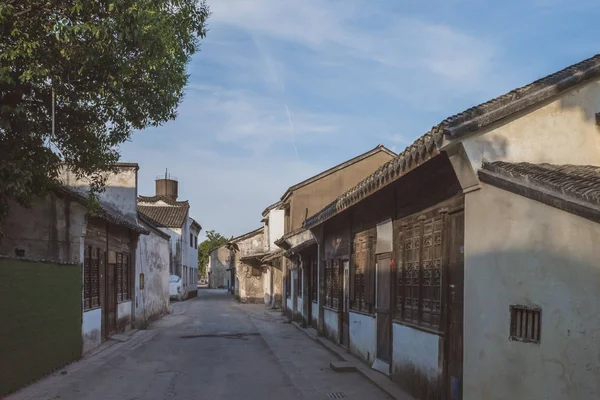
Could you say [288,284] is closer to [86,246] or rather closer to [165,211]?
[86,246]

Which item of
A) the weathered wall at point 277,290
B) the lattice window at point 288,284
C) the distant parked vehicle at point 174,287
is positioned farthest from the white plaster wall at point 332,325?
the distant parked vehicle at point 174,287

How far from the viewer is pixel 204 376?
11742 millimetres

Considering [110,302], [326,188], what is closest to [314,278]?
[110,302]

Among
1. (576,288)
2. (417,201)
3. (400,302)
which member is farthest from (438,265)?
(576,288)

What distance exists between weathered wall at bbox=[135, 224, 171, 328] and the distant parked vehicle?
13.8 meters

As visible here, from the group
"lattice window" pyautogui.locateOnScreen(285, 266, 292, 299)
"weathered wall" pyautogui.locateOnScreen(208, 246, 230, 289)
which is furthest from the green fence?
"weathered wall" pyautogui.locateOnScreen(208, 246, 230, 289)

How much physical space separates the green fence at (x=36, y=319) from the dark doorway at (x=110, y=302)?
443 centimetres

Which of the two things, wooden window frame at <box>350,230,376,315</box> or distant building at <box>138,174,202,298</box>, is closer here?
wooden window frame at <box>350,230,376,315</box>

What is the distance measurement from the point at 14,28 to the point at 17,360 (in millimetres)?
5230

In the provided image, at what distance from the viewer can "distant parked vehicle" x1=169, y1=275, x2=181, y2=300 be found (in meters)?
44.3

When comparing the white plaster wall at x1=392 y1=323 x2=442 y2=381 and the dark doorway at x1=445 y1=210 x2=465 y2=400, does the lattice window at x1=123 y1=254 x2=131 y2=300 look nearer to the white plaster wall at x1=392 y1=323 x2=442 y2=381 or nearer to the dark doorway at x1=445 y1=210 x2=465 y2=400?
the white plaster wall at x1=392 y1=323 x2=442 y2=381

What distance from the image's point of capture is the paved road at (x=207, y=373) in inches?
392

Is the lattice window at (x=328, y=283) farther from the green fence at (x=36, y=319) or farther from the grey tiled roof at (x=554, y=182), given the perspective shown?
the grey tiled roof at (x=554, y=182)

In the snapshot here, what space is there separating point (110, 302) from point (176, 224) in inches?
1107
